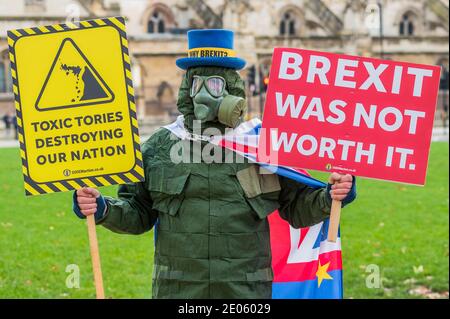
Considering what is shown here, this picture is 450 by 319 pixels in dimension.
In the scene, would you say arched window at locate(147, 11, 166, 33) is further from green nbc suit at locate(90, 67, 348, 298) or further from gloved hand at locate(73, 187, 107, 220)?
gloved hand at locate(73, 187, 107, 220)

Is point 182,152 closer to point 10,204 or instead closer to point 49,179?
point 49,179

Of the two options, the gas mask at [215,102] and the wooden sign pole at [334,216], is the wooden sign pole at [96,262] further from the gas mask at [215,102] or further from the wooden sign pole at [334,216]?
the wooden sign pole at [334,216]

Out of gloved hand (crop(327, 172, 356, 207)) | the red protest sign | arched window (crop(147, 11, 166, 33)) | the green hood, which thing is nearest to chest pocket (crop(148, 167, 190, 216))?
the green hood

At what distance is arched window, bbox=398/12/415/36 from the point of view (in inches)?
1865

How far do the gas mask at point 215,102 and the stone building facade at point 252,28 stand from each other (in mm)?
29970

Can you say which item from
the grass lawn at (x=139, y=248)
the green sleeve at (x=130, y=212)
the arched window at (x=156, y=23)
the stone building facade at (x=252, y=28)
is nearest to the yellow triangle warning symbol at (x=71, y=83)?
the green sleeve at (x=130, y=212)

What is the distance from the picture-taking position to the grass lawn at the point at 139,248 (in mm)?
7375

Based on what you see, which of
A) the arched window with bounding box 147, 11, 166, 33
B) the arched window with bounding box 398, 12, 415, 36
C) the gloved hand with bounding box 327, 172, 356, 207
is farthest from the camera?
the arched window with bounding box 398, 12, 415, 36

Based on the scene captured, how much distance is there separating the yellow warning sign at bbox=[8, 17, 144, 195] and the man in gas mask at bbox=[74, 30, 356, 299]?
236mm

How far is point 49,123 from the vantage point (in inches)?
149

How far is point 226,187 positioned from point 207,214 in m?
0.18

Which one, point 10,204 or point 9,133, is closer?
point 10,204

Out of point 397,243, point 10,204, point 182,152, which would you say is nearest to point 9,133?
point 10,204

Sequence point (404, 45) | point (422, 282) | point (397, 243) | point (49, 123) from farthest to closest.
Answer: point (404, 45), point (397, 243), point (422, 282), point (49, 123)
